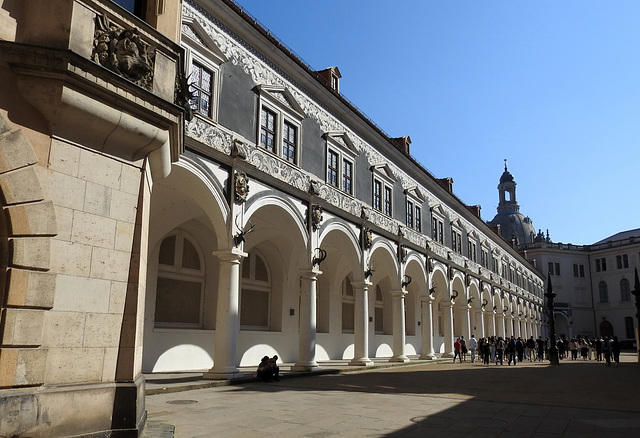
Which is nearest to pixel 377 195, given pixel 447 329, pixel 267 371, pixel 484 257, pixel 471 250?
pixel 447 329

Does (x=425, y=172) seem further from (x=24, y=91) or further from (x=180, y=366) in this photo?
(x=24, y=91)

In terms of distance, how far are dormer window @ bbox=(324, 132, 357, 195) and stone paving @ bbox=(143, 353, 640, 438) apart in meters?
8.59

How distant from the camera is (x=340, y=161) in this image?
2295 cm

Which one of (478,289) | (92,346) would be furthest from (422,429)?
(478,289)

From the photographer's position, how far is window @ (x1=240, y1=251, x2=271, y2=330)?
2227 centimetres

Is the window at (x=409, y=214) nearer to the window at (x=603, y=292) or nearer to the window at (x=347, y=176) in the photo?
the window at (x=347, y=176)

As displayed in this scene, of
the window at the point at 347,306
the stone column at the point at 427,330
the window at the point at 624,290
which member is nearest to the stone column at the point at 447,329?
the stone column at the point at 427,330

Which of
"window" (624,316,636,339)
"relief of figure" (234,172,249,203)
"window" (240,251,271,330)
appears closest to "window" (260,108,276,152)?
"relief of figure" (234,172,249,203)

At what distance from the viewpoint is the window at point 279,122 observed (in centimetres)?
1795

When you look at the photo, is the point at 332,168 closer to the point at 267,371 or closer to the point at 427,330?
the point at 267,371

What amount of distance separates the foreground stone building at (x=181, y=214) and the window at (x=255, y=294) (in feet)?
0.26

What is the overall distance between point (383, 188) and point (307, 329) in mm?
9967

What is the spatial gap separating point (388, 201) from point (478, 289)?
17.6 m

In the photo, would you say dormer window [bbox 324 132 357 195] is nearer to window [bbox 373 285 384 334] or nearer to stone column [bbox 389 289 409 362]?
stone column [bbox 389 289 409 362]
